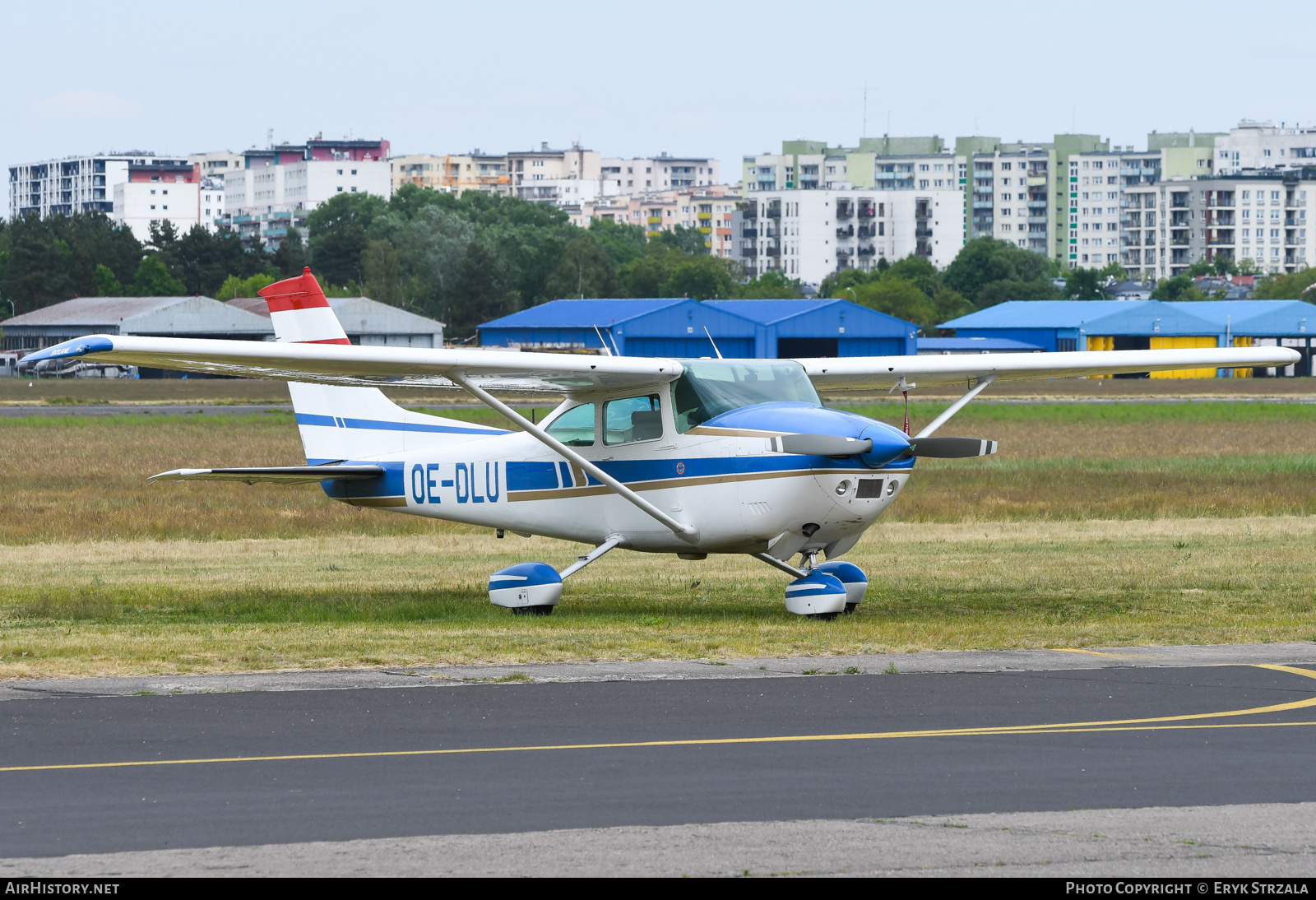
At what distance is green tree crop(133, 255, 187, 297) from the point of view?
141625 mm

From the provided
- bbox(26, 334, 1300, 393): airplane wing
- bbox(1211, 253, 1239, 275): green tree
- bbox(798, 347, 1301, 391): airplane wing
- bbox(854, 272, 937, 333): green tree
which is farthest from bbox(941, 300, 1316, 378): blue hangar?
bbox(26, 334, 1300, 393): airplane wing

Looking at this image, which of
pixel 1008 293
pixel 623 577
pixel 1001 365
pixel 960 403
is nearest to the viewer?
pixel 960 403

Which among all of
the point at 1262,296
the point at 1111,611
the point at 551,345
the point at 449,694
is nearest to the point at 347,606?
the point at 449,694

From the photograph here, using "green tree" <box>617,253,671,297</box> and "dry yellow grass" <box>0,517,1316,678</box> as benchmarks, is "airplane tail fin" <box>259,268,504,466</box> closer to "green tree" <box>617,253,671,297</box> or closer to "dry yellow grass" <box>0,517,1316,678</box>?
"dry yellow grass" <box>0,517,1316,678</box>

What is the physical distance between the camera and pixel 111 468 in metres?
34.7

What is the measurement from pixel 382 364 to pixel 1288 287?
505ft

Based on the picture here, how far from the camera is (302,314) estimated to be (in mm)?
16625

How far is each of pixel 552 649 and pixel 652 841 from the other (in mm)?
5704

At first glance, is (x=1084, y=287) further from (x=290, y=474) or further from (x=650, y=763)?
(x=650, y=763)

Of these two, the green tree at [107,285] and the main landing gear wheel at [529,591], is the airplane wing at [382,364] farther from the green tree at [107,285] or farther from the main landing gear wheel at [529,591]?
the green tree at [107,285]

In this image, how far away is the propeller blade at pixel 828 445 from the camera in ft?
43.3

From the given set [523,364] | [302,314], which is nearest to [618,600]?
[523,364]

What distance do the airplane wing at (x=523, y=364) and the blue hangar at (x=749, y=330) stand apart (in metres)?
83.5

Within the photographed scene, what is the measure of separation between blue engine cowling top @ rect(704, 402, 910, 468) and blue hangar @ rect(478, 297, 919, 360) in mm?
86320
